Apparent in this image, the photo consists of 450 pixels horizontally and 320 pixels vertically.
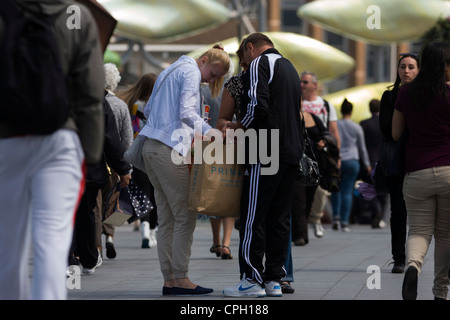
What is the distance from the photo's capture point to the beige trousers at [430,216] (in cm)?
604

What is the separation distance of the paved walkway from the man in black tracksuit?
0.73 ft

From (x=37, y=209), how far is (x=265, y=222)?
2810 mm

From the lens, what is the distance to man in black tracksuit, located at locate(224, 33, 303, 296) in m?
6.57

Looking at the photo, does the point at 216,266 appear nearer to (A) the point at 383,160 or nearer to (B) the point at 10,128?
(A) the point at 383,160

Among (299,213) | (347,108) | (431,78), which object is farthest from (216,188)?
(347,108)

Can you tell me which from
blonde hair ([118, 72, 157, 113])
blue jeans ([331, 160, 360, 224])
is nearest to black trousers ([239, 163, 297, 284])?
blonde hair ([118, 72, 157, 113])

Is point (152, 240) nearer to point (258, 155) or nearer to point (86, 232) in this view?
point (86, 232)

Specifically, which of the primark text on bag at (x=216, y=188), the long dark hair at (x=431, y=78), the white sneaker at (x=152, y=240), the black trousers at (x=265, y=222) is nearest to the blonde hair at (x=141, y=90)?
the white sneaker at (x=152, y=240)

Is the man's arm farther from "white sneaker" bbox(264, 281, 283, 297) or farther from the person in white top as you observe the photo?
the person in white top

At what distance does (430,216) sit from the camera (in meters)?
6.14

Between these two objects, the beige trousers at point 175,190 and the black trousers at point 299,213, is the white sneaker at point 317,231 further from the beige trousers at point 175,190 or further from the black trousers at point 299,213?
the beige trousers at point 175,190

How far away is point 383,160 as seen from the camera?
8.15 m

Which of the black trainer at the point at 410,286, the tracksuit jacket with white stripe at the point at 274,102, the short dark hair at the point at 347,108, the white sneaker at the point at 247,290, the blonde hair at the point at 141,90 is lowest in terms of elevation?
the short dark hair at the point at 347,108
